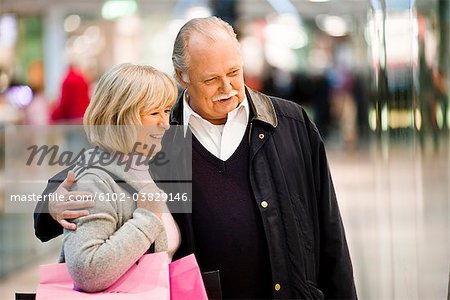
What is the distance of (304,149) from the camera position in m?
2.30

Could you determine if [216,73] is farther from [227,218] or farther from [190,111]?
[227,218]

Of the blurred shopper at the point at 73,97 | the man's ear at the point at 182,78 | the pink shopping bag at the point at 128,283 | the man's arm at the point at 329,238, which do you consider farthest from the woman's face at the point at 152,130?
the blurred shopper at the point at 73,97

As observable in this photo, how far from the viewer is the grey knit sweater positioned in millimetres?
1973

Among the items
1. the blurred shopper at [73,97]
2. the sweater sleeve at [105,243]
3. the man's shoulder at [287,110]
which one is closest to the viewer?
the sweater sleeve at [105,243]

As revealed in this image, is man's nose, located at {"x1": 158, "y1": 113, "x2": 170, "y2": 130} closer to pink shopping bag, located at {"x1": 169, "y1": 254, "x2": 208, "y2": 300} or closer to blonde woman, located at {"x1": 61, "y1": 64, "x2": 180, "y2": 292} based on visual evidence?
blonde woman, located at {"x1": 61, "y1": 64, "x2": 180, "y2": 292}

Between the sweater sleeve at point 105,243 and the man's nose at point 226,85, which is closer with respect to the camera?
the sweater sleeve at point 105,243

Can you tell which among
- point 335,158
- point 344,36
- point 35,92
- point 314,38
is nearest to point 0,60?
point 35,92

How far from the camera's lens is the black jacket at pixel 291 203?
2.21 meters

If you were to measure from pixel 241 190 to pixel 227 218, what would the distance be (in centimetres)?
8

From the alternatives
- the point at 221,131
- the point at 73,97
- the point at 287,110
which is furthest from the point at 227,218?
the point at 73,97

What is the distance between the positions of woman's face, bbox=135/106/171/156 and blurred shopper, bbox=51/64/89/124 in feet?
2.45

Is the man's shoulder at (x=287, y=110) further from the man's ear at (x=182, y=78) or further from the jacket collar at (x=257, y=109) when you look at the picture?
the man's ear at (x=182, y=78)

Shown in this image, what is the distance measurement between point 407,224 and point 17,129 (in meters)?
1.67

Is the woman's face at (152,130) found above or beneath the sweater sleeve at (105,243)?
above
